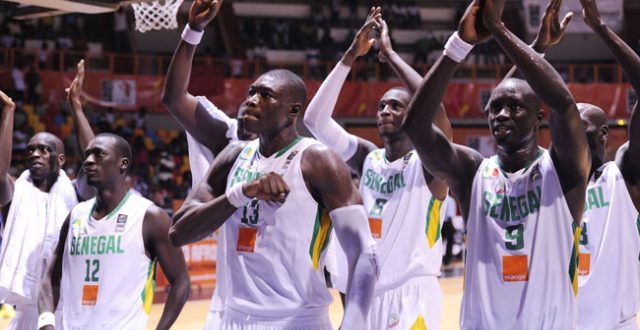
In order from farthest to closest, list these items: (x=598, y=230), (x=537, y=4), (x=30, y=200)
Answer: (x=537, y=4) < (x=30, y=200) < (x=598, y=230)

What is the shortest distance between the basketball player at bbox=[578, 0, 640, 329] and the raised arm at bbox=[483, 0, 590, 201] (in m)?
1.34

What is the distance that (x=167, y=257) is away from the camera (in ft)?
16.8

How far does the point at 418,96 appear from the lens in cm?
388

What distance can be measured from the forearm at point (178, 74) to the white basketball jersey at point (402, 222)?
138 cm

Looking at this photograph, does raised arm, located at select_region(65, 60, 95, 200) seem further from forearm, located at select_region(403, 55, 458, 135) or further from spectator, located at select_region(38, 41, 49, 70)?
spectator, located at select_region(38, 41, 49, 70)

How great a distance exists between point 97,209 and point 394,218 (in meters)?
1.78

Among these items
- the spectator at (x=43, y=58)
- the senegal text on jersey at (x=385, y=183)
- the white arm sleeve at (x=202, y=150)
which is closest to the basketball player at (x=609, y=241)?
the senegal text on jersey at (x=385, y=183)

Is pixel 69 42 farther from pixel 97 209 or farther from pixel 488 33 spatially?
pixel 488 33

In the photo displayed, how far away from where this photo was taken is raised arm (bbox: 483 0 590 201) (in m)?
3.59

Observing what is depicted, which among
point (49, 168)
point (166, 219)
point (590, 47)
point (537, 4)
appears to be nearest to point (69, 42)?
point (537, 4)

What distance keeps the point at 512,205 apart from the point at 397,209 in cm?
174

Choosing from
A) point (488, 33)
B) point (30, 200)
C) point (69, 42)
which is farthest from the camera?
point (69, 42)

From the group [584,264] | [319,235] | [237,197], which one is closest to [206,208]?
[237,197]

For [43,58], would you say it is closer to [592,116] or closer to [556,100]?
[592,116]
